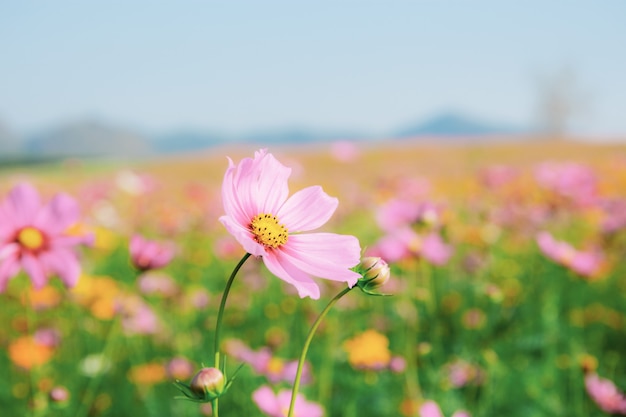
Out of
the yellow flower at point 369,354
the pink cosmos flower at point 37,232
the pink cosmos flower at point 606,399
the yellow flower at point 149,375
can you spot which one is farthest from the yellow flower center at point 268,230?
the yellow flower at point 149,375

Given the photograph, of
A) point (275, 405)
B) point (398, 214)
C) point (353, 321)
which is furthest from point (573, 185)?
point (275, 405)

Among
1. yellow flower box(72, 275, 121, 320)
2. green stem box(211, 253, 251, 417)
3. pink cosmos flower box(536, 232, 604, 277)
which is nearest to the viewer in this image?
green stem box(211, 253, 251, 417)

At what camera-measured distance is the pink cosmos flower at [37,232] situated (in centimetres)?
75

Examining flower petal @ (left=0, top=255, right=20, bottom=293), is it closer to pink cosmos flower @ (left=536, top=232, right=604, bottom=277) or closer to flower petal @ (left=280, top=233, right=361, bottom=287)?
flower petal @ (left=280, top=233, right=361, bottom=287)

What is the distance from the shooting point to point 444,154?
295 inches

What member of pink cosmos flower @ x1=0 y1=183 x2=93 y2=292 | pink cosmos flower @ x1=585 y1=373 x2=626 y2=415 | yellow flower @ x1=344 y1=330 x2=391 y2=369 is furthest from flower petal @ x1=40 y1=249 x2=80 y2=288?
pink cosmos flower @ x1=585 y1=373 x2=626 y2=415

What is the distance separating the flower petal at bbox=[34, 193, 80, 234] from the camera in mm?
760

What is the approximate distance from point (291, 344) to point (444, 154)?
6128 mm

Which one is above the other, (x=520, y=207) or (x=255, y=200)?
(x=255, y=200)

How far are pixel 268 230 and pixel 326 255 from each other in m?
0.05

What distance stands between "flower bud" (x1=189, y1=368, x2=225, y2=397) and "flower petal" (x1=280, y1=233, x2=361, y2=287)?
9 cm

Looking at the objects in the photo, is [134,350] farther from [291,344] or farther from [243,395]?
[243,395]

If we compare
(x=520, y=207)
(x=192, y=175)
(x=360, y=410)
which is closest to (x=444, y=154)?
(x=192, y=175)

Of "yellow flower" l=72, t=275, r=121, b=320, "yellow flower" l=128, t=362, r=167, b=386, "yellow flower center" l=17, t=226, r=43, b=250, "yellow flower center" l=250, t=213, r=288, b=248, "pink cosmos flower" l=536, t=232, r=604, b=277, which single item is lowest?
"yellow flower" l=128, t=362, r=167, b=386
